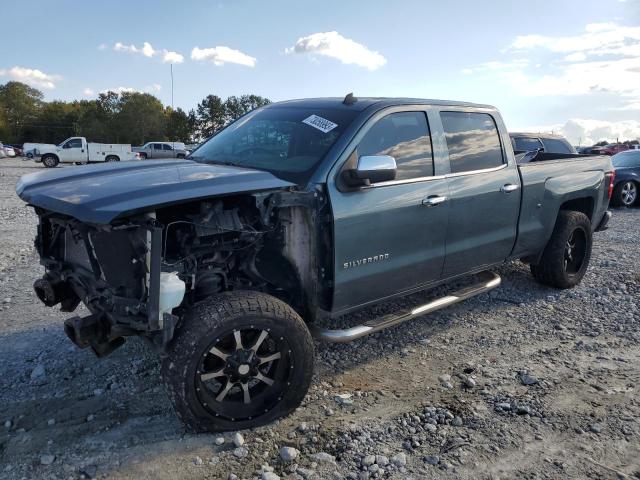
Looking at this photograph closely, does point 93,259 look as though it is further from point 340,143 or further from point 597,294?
point 597,294

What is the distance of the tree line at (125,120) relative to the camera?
72312 mm

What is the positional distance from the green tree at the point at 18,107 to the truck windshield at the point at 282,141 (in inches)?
3621

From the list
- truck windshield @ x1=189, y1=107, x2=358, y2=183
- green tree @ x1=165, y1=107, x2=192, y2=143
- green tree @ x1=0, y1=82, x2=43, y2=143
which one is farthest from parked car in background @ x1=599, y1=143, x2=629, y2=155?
green tree @ x1=0, y1=82, x2=43, y2=143

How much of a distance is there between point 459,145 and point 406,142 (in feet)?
2.18

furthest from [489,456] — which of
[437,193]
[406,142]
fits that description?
[406,142]

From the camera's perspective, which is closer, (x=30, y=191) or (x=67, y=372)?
(x=30, y=191)

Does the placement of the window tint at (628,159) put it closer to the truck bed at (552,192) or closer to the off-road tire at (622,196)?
the off-road tire at (622,196)

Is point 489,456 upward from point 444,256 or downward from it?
downward

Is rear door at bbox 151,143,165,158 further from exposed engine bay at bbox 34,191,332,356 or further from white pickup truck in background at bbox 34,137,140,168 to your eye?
exposed engine bay at bbox 34,191,332,356

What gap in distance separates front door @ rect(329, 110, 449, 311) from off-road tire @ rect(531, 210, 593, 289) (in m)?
1.99

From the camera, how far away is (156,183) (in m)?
2.93

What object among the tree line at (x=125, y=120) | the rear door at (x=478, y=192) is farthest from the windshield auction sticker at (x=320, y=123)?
the tree line at (x=125, y=120)

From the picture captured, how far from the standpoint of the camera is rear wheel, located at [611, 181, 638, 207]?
13.2 meters

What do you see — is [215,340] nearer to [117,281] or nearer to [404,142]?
[117,281]
